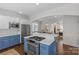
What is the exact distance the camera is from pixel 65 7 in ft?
9.88

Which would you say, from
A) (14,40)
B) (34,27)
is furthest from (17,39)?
(34,27)

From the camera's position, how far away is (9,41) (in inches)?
159

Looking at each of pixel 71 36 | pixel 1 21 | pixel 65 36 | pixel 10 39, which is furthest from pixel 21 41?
pixel 71 36

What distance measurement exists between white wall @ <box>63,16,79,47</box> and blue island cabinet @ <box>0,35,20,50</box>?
9.54ft

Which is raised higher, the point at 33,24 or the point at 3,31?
the point at 33,24

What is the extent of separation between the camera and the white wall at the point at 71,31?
170 inches

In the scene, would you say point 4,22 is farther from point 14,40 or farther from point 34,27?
point 34,27

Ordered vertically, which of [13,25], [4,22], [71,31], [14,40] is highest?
[4,22]

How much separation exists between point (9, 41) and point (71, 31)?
3.50 m

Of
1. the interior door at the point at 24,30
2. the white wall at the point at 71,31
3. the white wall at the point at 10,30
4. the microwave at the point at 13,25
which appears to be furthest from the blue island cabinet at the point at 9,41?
the white wall at the point at 71,31

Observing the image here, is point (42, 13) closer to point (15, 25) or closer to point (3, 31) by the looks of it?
point (15, 25)

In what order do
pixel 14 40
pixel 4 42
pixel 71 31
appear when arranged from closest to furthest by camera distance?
pixel 4 42, pixel 14 40, pixel 71 31

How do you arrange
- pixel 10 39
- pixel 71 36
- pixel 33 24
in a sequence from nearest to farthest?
pixel 10 39
pixel 71 36
pixel 33 24
